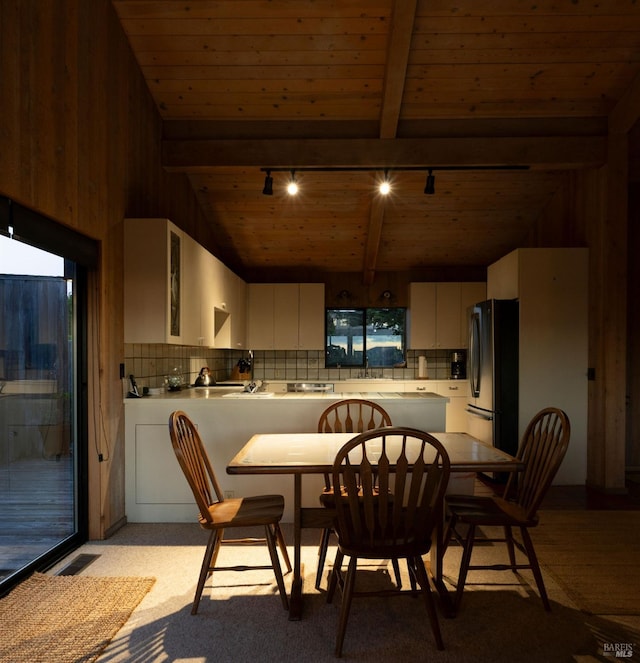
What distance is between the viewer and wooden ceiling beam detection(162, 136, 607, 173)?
169 inches

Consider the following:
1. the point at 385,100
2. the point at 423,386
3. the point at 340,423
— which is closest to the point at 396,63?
the point at 385,100

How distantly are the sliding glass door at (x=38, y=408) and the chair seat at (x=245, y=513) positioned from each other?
1043mm

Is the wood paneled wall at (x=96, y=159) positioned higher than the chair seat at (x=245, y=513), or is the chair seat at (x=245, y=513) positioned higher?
the wood paneled wall at (x=96, y=159)

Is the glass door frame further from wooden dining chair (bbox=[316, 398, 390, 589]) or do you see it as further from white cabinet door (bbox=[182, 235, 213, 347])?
wooden dining chair (bbox=[316, 398, 390, 589])

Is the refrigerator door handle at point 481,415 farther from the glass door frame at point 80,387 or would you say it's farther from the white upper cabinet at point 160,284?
the glass door frame at point 80,387

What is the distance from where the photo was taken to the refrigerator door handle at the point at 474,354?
5.02 m

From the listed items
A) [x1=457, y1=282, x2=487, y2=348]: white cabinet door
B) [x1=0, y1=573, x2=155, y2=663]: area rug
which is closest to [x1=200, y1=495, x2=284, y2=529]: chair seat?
[x1=0, y1=573, x2=155, y2=663]: area rug

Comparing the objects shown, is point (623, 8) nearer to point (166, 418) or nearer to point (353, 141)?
point (353, 141)

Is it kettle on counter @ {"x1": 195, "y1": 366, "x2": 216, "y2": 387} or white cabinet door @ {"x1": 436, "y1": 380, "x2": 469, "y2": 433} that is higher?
kettle on counter @ {"x1": 195, "y1": 366, "x2": 216, "y2": 387}

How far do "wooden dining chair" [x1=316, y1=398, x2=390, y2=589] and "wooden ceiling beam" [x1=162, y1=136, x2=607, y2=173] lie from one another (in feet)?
6.86

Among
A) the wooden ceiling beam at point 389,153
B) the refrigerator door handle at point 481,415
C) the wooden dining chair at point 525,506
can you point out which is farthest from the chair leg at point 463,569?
the wooden ceiling beam at point 389,153

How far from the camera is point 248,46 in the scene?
3.68 metres

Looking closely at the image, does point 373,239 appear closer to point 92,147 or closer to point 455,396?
point 455,396

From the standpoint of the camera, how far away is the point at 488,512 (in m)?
2.47
